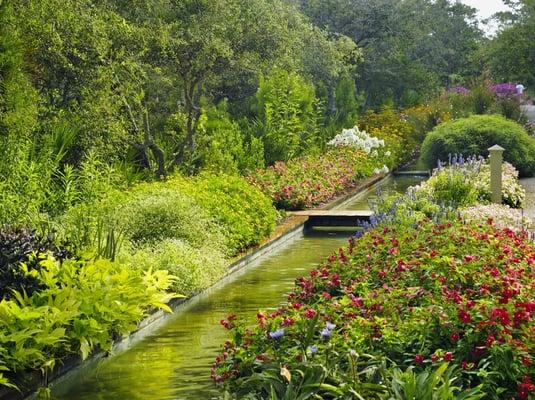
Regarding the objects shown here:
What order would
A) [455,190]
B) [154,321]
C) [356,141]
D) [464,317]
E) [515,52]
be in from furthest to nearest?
[515,52] < [356,141] < [455,190] < [154,321] < [464,317]

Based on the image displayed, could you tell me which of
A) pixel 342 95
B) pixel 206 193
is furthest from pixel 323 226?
pixel 342 95

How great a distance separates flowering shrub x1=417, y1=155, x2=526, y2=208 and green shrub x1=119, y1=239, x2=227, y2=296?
360cm

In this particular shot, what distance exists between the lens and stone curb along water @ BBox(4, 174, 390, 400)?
7230mm

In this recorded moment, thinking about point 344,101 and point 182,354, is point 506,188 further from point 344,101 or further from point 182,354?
point 344,101

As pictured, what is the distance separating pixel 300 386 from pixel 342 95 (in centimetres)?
2787

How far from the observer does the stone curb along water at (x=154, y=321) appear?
7.23 m

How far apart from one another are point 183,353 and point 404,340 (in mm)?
2722

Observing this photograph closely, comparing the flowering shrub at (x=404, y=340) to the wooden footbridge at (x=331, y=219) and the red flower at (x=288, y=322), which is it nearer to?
the red flower at (x=288, y=322)

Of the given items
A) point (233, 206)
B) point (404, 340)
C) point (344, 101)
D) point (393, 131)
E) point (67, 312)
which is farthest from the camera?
point (344, 101)

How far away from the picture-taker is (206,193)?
1389cm

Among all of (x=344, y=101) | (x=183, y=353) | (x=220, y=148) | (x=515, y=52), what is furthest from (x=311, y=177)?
(x=515, y=52)

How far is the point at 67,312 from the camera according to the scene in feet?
24.1

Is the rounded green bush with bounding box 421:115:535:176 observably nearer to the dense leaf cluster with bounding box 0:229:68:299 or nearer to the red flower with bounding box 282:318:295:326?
the dense leaf cluster with bounding box 0:229:68:299

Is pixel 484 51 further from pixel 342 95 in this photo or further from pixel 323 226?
pixel 323 226
